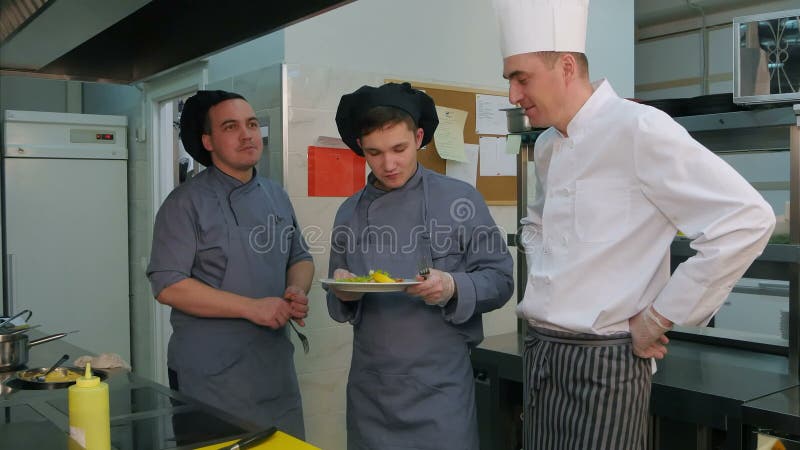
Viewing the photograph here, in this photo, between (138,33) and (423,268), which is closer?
(423,268)

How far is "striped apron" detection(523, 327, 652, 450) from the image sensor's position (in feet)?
4.82

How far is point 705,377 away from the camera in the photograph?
1.90 m

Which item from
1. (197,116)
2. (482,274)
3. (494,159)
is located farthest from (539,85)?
(494,159)

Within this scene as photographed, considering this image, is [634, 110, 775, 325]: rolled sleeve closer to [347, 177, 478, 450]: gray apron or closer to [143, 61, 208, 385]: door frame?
[347, 177, 478, 450]: gray apron

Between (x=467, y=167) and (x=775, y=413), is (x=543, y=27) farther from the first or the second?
(x=467, y=167)

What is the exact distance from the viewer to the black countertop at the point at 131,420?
1265mm

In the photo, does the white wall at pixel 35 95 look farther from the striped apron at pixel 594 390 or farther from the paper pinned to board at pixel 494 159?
the striped apron at pixel 594 390

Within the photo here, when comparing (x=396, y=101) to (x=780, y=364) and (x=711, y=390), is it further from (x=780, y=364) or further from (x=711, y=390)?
(x=780, y=364)

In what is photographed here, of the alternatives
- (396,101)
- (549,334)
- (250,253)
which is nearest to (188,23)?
(396,101)

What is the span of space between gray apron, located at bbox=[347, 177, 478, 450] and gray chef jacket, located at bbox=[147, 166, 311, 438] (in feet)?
1.42

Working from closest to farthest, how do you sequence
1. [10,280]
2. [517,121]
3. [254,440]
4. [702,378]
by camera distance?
[254,440] < [702,378] < [517,121] < [10,280]

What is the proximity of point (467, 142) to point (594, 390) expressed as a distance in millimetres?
2064

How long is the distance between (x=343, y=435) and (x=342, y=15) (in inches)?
67.1

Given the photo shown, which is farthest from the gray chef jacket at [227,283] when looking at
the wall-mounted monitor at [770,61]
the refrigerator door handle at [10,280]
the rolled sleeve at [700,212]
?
the refrigerator door handle at [10,280]
